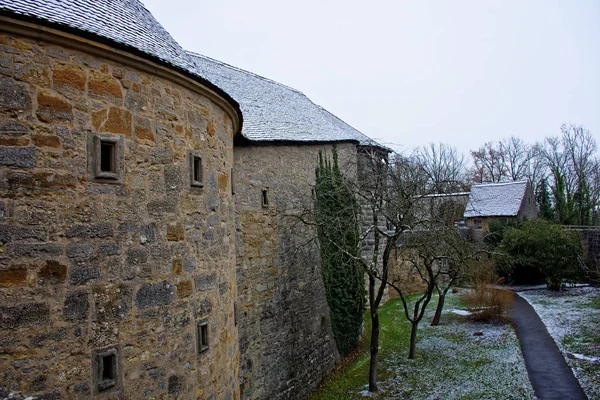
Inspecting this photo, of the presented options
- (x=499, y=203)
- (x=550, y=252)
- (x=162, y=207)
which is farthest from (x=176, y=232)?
(x=499, y=203)

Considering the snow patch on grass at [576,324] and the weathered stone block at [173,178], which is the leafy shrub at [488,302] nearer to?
the snow patch on grass at [576,324]

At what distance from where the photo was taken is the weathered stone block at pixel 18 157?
349 centimetres

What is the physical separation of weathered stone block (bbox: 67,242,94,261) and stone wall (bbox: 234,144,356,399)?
473 centimetres

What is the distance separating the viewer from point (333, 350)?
12211 millimetres

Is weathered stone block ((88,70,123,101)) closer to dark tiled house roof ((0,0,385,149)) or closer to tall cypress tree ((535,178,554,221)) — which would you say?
dark tiled house roof ((0,0,385,149))

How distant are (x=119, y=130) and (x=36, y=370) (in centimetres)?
204

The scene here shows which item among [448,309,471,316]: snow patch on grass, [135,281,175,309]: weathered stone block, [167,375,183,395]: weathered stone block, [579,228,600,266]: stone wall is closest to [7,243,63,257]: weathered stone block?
[135,281,175,309]: weathered stone block

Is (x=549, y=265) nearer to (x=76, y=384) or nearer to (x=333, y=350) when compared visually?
(x=333, y=350)

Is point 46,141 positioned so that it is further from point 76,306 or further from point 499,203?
point 499,203

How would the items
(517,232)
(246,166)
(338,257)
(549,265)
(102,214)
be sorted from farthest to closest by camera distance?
(517,232)
(549,265)
(338,257)
(246,166)
(102,214)

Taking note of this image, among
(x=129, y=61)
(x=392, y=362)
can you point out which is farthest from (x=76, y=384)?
(x=392, y=362)

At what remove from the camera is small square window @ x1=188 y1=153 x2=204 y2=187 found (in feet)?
16.4

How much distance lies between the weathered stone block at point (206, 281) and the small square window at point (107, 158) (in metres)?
1.47

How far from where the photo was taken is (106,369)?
12.9 feet
